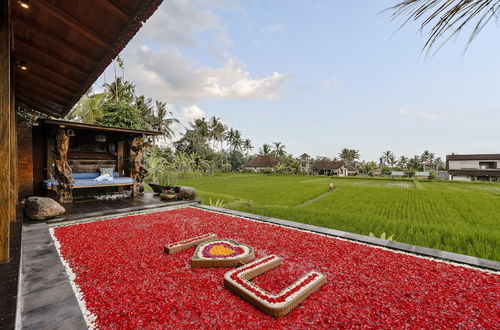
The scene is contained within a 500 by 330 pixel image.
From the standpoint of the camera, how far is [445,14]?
1.07 m

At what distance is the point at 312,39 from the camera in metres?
9.65

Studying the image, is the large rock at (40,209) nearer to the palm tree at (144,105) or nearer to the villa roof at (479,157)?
the palm tree at (144,105)

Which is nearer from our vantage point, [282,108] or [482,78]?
[482,78]

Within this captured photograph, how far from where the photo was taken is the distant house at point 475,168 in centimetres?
3083

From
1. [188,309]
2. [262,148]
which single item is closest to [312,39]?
[188,309]

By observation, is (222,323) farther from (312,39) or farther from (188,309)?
(312,39)

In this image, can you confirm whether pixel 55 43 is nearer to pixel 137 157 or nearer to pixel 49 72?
pixel 49 72

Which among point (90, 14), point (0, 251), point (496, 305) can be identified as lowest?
point (496, 305)

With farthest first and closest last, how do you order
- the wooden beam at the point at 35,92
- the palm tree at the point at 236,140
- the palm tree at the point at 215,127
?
1. the palm tree at the point at 236,140
2. the palm tree at the point at 215,127
3. the wooden beam at the point at 35,92

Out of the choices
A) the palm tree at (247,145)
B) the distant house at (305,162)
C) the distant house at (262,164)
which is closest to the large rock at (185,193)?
the distant house at (262,164)

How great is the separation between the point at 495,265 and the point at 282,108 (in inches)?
1186

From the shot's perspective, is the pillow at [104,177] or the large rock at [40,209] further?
the pillow at [104,177]

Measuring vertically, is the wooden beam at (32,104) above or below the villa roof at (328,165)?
above

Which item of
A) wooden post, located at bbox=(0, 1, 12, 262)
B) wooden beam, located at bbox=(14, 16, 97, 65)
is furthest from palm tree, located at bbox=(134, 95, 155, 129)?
wooden post, located at bbox=(0, 1, 12, 262)
